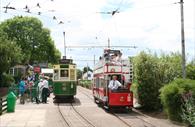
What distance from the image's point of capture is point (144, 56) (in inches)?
1051

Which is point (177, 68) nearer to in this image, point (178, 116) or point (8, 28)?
point (178, 116)

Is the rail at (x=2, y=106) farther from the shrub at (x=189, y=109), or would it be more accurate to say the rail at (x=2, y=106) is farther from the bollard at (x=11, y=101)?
the shrub at (x=189, y=109)

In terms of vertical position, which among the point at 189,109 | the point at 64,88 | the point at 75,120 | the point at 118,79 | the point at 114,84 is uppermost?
the point at 118,79

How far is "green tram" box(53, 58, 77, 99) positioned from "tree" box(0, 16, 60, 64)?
48896 mm

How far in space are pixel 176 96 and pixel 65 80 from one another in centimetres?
1609

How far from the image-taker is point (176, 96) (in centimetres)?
2108

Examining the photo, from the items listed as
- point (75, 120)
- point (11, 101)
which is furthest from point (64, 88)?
point (75, 120)

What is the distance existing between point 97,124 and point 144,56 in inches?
276

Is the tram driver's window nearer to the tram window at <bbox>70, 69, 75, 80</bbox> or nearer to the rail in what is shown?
the tram window at <bbox>70, 69, 75, 80</bbox>

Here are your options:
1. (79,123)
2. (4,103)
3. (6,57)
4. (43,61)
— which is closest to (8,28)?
(43,61)

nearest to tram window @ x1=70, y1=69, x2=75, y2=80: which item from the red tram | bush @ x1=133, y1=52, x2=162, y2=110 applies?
the red tram

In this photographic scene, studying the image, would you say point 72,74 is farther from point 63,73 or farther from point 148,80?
point 148,80

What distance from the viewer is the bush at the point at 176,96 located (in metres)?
20.9

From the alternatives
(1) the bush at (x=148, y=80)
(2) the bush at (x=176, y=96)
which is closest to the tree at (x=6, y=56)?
(1) the bush at (x=148, y=80)
